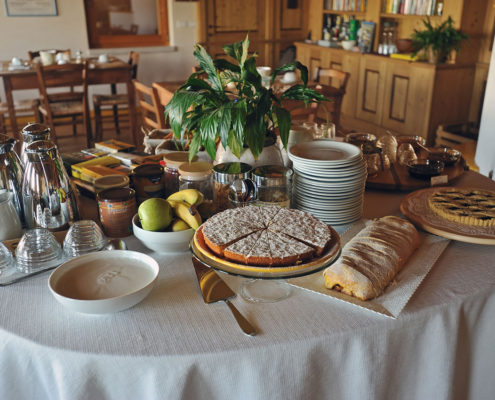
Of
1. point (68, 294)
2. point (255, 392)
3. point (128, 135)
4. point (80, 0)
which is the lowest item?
point (128, 135)

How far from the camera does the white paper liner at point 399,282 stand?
987mm

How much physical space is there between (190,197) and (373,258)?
0.47 m

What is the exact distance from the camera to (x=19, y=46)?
5285 mm

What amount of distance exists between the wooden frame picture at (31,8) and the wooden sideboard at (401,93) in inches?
114

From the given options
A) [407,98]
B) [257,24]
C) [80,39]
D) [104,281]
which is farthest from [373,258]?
[257,24]

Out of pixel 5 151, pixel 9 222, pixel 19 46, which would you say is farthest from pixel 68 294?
pixel 19 46

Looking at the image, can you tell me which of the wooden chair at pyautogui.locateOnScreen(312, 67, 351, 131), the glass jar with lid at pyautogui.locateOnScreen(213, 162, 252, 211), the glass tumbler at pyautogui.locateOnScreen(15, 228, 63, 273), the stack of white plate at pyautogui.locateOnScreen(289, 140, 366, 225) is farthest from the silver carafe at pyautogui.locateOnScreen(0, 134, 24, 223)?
the wooden chair at pyautogui.locateOnScreen(312, 67, 351, 131)

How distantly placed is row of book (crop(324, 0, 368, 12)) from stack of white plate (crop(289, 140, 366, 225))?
4.35 metres

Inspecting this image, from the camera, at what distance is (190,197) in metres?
1.26

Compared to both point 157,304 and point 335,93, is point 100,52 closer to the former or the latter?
point 335,93

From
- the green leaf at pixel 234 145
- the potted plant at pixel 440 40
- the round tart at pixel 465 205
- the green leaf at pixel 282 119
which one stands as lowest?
the round tart at pixel 465 205

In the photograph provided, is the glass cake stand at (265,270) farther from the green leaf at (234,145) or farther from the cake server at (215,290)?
the green leaf at (234,145)

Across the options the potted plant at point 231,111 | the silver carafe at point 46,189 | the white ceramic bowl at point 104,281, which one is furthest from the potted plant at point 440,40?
the white ceramic bowl at point 104,281

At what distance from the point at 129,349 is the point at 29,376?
0.69 feet
